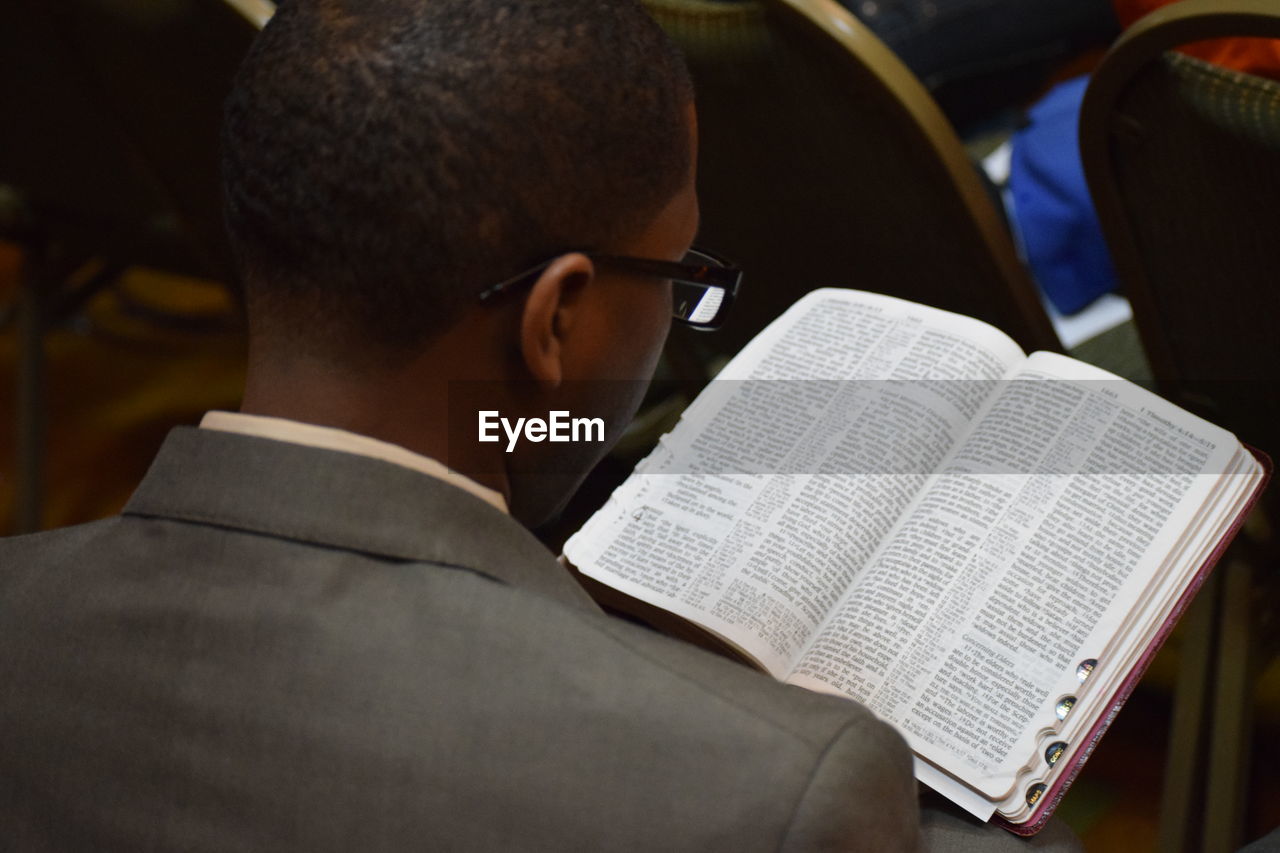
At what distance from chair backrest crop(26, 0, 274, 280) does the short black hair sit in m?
0.48

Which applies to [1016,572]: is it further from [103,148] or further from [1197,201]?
[103,148]

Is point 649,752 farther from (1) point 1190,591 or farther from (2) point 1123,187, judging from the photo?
(2) point 1123,187

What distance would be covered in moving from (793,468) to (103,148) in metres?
1.06

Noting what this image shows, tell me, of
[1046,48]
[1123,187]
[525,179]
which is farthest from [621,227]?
[1046,48]

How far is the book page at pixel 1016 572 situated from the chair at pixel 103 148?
672 millimetres

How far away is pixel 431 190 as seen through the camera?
0.60m

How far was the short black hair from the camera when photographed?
60cm

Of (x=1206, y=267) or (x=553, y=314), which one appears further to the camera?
(x=1206, y=267)

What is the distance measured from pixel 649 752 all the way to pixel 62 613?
27cm

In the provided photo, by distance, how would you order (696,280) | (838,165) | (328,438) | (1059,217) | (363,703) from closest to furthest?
(363,703) → (328,438) → (696,280) → (838,165) → (1059,217)

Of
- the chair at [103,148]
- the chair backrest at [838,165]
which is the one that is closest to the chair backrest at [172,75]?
the chair at [103,148]

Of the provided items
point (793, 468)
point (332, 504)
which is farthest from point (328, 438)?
point (793, 468)

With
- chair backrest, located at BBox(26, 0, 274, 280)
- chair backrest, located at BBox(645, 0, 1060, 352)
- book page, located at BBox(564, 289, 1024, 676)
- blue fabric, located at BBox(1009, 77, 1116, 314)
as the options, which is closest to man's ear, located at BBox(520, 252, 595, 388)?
book page, located at BBox(564, 289, 1024, 676)

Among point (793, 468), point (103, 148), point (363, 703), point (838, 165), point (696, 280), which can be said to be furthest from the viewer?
point (103, 148)
